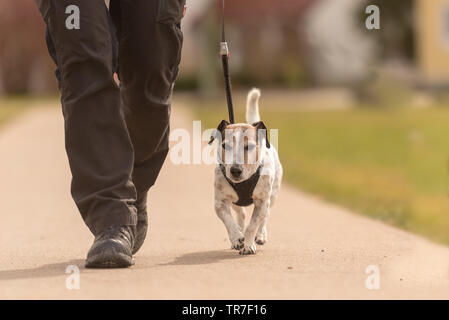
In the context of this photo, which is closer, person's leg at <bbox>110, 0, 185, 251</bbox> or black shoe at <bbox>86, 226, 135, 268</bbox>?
black shoe at <bbox>86, 226, 135, 268</bbox>

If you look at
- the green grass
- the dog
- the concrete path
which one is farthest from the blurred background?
the dog

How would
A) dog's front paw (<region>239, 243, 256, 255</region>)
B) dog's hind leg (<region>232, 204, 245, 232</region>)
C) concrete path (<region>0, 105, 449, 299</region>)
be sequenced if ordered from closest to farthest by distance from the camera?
concrete path (<region>0, 105, 449, 299</region>), dog's front paw (<region>239, 243, 256, 255</region>), dog's hind leg (<region>232, 204, 245, 232</region>)

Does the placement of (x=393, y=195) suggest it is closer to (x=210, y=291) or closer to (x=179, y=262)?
(x=179, y=262)

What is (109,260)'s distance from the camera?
500cm

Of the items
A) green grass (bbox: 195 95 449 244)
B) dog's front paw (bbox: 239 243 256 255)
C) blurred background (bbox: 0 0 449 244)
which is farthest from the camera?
blurred background (bbox: 0 0 449 244)

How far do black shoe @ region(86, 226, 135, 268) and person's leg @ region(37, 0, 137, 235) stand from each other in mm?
54

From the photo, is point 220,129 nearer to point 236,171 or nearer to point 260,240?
point 236,171

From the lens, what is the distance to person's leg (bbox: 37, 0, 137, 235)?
5098mm

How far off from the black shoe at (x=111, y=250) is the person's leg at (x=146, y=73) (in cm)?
52

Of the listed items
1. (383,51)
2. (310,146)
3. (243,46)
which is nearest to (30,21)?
(243,46)

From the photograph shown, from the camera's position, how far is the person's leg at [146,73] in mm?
5312

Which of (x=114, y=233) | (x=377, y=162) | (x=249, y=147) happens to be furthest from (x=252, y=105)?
(x=377, y=162)

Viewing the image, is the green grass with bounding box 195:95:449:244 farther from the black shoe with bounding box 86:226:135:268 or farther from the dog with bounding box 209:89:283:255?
the black shoe with bounding box 86:226:135:268

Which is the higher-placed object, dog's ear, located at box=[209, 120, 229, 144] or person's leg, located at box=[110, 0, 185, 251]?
person's leg, located at box=[110, 0, 185, 251]
